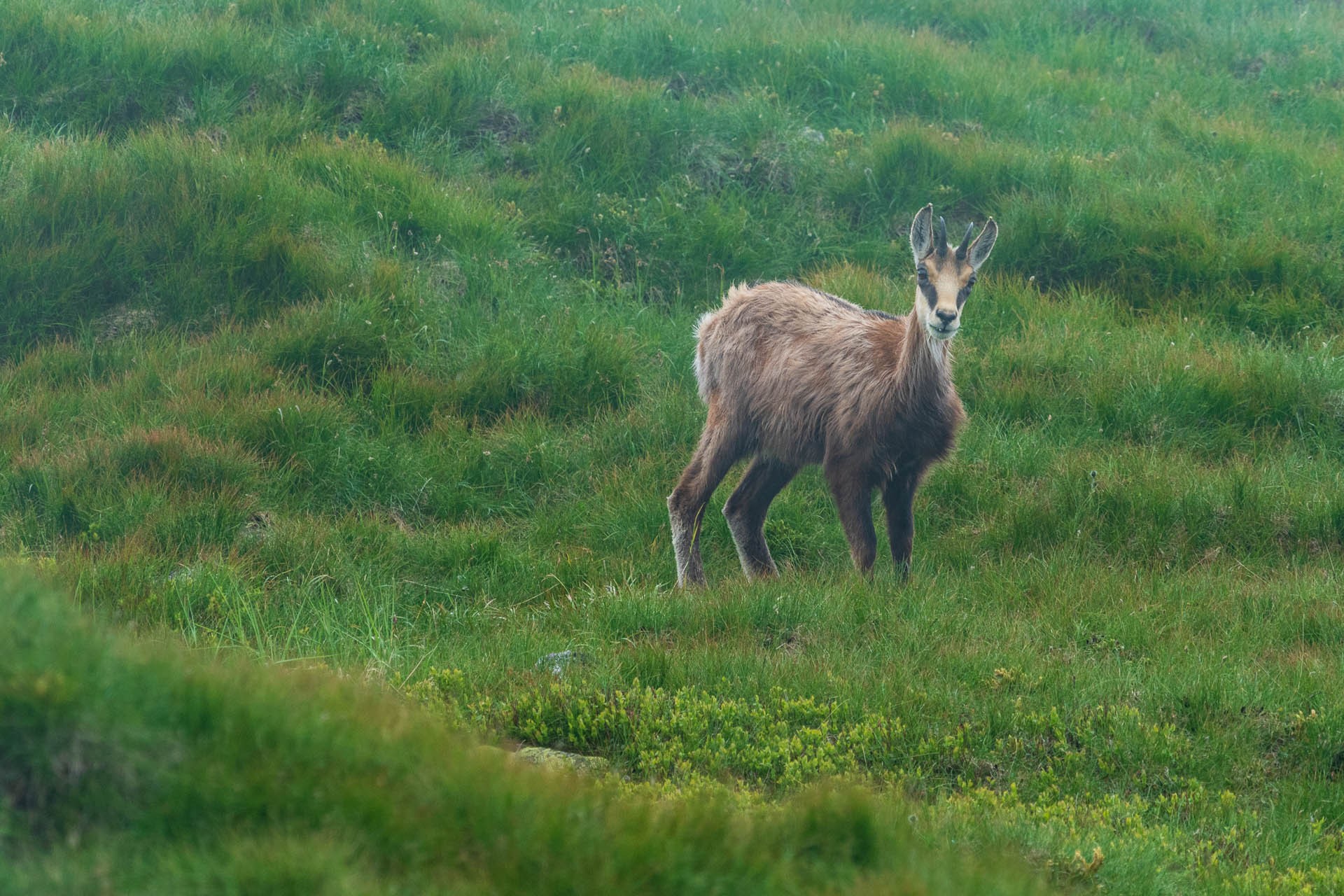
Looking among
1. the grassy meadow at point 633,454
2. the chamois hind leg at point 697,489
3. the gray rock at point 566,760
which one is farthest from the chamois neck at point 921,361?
the gray rock at point 566,760

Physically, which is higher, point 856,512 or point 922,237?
point 922,237

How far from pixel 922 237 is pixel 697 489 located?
2171mm

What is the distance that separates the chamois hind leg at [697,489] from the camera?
307 inches

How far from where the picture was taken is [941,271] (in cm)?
691

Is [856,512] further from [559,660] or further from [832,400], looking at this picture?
[559,660]

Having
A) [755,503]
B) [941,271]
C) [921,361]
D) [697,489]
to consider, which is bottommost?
[755,503]

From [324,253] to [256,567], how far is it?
10.8 feet

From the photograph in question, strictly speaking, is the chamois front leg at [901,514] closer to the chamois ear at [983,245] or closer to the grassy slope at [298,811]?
the chamois ear at [983,245]

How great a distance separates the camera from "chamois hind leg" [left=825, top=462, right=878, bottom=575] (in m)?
7.00

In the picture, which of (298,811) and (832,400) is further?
(832,400)

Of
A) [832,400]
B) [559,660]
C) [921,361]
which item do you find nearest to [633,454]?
[832,400]

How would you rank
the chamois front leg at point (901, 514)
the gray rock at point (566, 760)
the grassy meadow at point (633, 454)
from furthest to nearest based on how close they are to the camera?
the chamois front leg at point (901, 514) < the gray rock at point (566, 760) < the grassy meadow at point (633, 454)

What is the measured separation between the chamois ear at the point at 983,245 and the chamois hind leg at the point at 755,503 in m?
1.79

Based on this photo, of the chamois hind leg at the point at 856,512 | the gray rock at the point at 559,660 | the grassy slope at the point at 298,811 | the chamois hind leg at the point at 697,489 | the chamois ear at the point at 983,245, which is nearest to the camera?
the grassy slope at the point at 298,811
